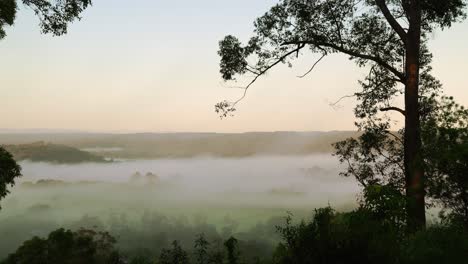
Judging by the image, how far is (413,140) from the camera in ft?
48.8

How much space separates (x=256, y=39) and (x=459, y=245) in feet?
34.2

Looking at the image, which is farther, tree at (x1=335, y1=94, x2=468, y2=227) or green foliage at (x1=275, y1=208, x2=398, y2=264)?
tree at (x1=335, y1=94, x2=468, y2=227)

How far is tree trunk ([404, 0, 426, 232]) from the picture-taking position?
1460 centimetres

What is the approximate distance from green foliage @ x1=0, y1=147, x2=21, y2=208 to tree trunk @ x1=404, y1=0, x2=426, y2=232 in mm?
12708

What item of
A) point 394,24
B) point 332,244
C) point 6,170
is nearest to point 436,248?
point 332,244

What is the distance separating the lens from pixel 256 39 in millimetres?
18172

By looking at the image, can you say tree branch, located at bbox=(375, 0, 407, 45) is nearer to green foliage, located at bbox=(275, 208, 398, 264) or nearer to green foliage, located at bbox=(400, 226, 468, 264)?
green foliage, located at bbox=(400, 226, 468, 264)

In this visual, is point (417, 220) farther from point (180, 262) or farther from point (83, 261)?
point (83, 261)

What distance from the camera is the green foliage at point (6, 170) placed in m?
14.4

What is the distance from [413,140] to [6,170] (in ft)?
43.1

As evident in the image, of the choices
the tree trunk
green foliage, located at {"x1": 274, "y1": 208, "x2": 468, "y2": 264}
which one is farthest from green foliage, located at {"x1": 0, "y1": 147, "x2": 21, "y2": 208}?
the tree trunk

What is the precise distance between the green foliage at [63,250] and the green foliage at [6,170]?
26317 mm

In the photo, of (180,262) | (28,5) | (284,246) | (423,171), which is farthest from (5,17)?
(180,262)

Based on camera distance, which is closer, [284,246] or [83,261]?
[284,246]
